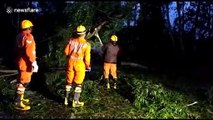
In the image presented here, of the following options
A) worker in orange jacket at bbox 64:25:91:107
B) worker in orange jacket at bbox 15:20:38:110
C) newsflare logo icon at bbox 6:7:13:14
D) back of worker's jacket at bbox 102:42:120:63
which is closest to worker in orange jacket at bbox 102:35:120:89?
back of worker's jacket at bbox 102:42:120:63

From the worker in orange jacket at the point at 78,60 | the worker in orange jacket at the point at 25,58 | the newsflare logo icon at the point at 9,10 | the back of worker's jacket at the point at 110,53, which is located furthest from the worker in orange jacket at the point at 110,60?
the newsflare logo icon at the point at 9,10

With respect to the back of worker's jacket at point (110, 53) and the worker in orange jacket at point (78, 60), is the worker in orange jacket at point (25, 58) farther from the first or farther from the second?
the back of worker's jacket at point (110, 53)

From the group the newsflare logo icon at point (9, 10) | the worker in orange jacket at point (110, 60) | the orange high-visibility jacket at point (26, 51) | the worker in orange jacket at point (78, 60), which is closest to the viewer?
the orange high-visibility jacket at point (26, 51)

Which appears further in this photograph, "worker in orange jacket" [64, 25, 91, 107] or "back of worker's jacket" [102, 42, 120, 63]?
"back of worker's jacket" [102, 42, 120, 63]

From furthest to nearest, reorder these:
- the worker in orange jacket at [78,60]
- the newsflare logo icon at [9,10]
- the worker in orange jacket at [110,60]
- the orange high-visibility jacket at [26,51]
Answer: the newsflare logo icon at [9,10]
the worker in orange jacket at [110,60]
the worker in orange jacket at [78,60]
the orange high-visibility jacket at [26,51]

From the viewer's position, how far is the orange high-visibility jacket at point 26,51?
30.5 ft

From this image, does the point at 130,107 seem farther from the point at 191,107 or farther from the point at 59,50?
the point at 59,50

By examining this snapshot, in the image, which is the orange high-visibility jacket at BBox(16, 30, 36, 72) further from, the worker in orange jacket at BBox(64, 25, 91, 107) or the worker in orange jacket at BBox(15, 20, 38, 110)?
the worker in orange jacket at BBox(64, 25, 91, 107)

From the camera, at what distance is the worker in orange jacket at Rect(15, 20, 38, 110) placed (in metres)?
9.32

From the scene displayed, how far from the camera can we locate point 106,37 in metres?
14.7

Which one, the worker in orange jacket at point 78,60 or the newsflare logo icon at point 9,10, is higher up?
the newsflare logo icon at point 9,10

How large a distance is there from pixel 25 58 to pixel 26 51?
0.24 m

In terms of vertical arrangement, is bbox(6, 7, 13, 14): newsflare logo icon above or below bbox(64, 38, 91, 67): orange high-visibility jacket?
above

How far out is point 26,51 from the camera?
366 inches
